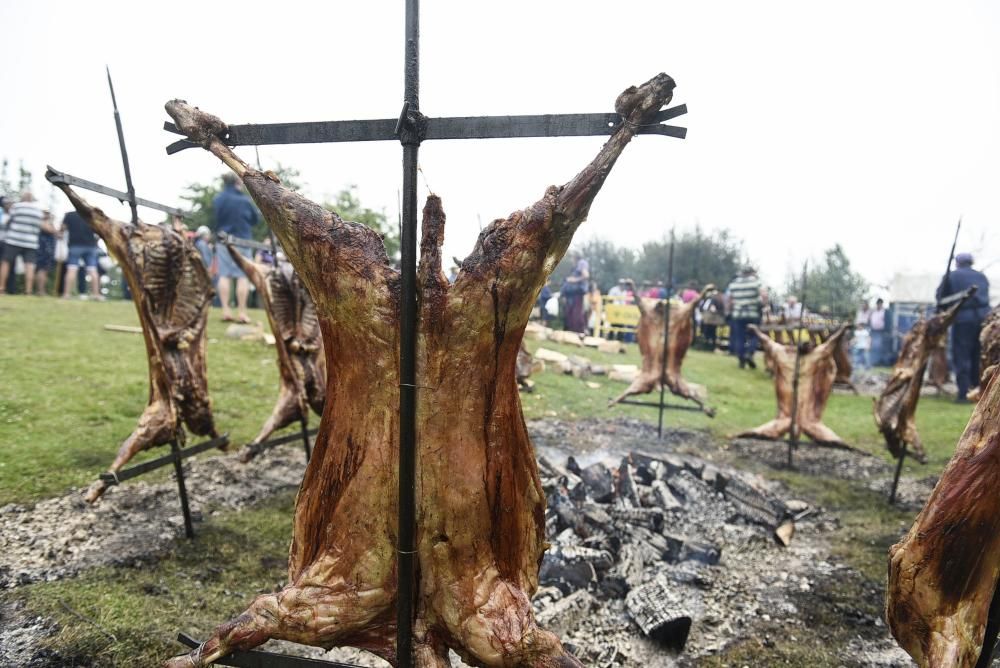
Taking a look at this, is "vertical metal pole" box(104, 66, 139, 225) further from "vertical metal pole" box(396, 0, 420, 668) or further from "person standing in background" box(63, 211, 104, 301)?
"person standing in background" box(63, 211, 104, 301)

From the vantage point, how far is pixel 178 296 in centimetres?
421

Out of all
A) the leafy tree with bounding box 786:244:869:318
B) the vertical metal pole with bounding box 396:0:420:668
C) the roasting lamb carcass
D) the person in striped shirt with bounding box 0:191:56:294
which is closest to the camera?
the vertical metal pole with bounding box 396:0:420:668

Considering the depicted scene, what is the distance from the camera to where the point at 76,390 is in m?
6.55

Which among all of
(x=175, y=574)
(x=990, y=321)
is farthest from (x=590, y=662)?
(x=990, y=321)

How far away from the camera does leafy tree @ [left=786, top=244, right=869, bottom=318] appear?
2894 centimetres

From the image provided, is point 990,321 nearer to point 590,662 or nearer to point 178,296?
A: point 590,662

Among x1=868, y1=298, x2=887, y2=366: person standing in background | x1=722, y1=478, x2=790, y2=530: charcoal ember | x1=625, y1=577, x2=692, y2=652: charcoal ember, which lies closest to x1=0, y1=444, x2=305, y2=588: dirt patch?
x1=625, y1=577, x2=692, y2=652: charcoal ember

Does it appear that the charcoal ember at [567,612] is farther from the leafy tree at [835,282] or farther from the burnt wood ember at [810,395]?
the leafy tree at [835,282]

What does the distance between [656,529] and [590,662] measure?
171 centimetres

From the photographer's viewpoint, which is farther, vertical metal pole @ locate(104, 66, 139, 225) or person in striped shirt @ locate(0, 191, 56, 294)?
person in striped shirt @ locate(0, 191, 56, 294)

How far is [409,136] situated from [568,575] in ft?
9.64

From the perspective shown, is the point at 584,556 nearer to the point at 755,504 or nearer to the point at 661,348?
the point at 755,504

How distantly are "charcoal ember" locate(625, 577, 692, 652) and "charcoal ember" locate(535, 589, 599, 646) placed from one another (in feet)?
0.76

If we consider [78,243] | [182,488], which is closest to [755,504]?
[182,488]
